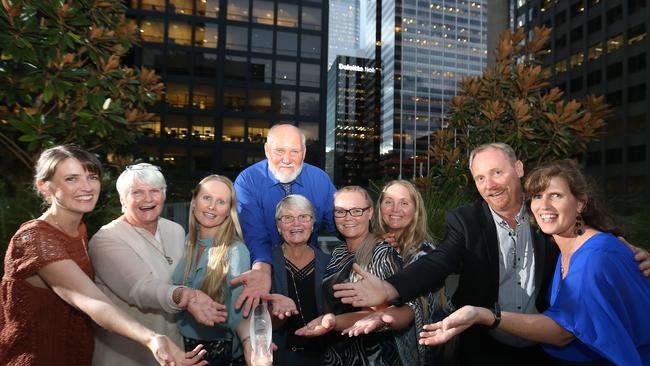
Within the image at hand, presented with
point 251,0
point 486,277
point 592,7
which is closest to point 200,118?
point 251,0

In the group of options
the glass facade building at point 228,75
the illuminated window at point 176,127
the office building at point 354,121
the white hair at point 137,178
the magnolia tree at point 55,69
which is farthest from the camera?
the office building at point 354,121

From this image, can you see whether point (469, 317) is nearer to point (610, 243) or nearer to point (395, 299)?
point (395, 299)

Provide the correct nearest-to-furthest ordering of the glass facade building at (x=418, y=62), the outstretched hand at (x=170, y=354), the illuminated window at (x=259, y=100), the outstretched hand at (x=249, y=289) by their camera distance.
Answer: the outstretched hand at (x=170, y=354) → the outstretched hand at (x=249, y=289) → the illuminated window at (x=259, y=100) → the glass facade building at (x=418, y=62)

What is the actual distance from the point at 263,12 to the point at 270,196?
50932mm

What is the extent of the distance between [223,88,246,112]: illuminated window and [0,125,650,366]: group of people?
47379mm

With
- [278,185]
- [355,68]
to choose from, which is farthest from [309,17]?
[355,68]

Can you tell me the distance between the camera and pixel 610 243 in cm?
183

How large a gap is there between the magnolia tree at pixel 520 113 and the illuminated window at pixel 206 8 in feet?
154

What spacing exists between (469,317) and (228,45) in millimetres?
50894

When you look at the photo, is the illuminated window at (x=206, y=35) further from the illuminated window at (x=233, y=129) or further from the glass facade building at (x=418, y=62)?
the glass facade building at (x=418, y=62)

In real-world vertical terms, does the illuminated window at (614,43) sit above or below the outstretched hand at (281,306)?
above

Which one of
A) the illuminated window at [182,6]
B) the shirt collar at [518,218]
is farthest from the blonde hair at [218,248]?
the illuminated window at [182,6]

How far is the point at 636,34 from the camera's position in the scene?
45.0 meters

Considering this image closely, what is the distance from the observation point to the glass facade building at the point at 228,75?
45875 millimetres
